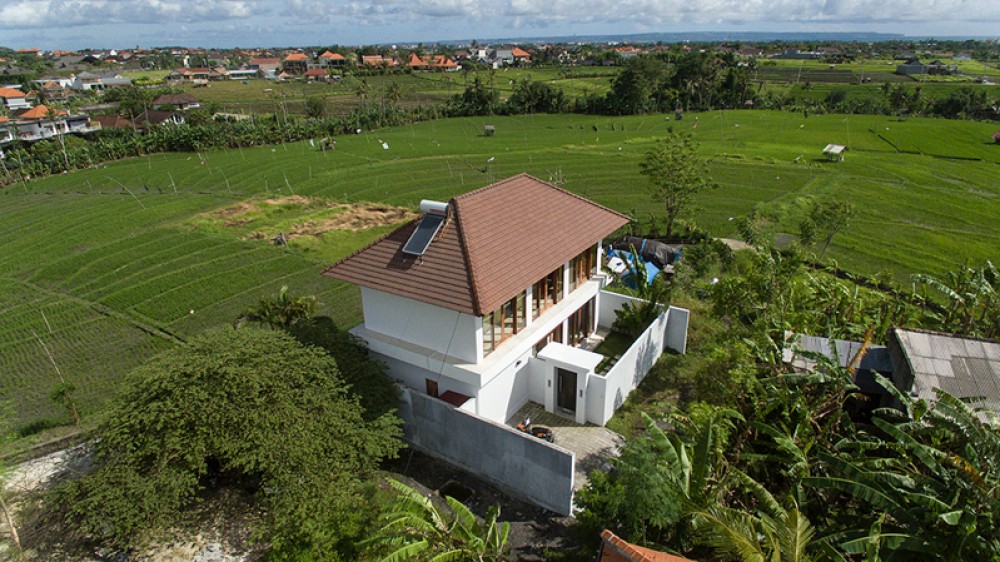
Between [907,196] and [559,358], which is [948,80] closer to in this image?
[907,196]

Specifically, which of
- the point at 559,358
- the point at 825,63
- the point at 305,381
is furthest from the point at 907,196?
the point at 825,63

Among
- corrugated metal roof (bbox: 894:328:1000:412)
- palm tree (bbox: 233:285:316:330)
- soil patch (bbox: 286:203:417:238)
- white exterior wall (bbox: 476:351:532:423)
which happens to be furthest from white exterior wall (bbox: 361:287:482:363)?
soil patch (bbox: 286:203:417:238)

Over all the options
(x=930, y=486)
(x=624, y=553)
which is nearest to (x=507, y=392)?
(x=624, y=553)

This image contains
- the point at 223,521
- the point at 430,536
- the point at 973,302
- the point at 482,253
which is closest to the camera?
the point at 430,536

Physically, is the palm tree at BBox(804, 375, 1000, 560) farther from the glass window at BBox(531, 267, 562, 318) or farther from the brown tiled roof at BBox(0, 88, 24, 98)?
the brown tiled roof at BBox(0, 88, 24, 98)

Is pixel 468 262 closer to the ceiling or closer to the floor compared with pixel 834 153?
closer to the ceiling

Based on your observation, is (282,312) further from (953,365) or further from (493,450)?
(953,365)
